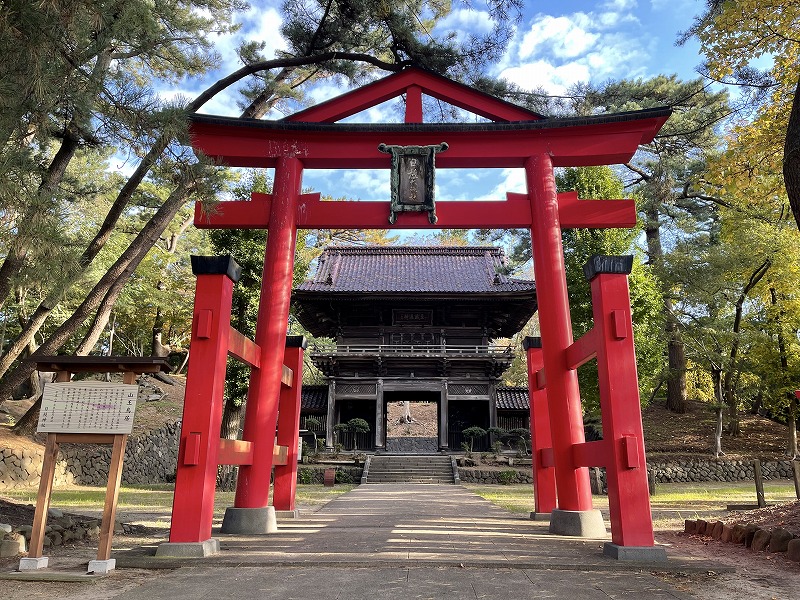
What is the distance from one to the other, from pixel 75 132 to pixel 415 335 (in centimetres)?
1607

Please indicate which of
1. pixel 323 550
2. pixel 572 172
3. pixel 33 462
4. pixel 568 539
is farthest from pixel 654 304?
pixel 33 462

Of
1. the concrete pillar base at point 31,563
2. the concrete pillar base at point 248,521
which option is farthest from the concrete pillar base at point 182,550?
the concrete pillar base at point 248,521

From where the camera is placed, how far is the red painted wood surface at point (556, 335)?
6.18 metres

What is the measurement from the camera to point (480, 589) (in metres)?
3.68

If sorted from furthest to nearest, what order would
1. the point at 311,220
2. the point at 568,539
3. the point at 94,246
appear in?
1. the point at 311,220
2. the point at 94,246
3. the point at 568,539

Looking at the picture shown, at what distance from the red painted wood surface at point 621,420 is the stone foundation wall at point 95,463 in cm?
1373

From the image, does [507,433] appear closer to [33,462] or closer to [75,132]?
[33,462]

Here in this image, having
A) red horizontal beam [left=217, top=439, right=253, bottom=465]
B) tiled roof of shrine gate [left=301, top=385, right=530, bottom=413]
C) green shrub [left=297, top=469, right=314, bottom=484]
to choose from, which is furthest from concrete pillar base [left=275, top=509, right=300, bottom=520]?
tiled roof of shrine gate [left=301, top=385, right=530, bottom=413]

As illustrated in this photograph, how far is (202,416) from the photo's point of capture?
5.11 m

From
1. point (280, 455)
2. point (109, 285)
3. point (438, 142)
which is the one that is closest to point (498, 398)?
point (280, 455)

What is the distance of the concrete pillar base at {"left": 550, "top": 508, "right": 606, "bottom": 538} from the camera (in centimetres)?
600

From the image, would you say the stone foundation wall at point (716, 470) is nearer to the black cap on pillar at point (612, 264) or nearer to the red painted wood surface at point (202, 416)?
the black cap on pillar at point (612, 264)

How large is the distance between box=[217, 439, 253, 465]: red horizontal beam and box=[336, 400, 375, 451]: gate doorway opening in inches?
538

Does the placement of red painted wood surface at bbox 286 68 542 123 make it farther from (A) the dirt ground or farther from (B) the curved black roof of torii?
(A) the dirt ground
